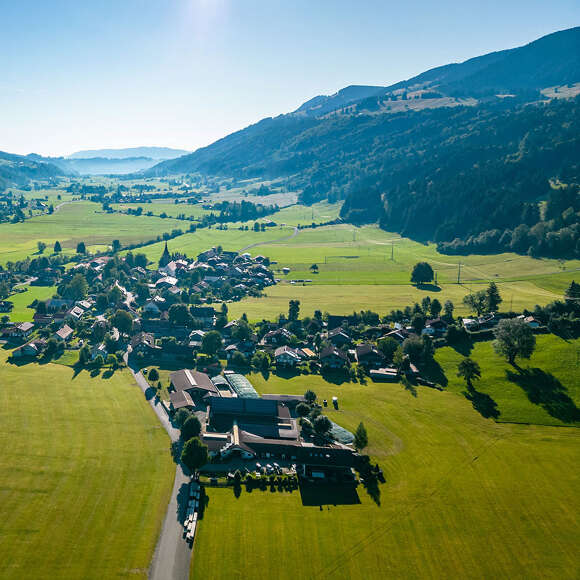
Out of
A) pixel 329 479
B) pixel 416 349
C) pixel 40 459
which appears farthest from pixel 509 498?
pixel 40 459

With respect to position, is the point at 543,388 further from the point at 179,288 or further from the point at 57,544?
the point at 179,288

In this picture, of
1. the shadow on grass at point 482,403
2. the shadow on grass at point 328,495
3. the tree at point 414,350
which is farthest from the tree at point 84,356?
the shadow on grass at point 482,403

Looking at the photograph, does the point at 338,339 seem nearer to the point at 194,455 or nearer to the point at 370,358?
the point at 370,358

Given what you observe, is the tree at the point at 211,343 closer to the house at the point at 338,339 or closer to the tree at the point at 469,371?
the house at the point at 338,339

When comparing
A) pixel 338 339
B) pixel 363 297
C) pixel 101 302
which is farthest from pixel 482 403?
pixel 101 302

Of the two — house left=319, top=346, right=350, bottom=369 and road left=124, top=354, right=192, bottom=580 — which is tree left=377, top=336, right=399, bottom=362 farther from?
road left=124, top=354, right=192, bottom=580

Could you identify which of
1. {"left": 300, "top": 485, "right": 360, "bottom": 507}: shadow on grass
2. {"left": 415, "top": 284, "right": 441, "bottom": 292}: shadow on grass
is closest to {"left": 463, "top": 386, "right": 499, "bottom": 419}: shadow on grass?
{"left": 300, "top": 485, "right": 360, "bottom": 507}: shadow on grass
